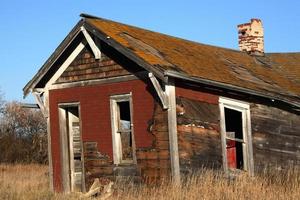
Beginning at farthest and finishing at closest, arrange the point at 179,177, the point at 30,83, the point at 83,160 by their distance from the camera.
Result: the point at 30,83 < the point at 83,160 < the point at 179,177

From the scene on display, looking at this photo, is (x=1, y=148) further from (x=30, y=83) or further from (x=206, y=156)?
(x=206, y=156)

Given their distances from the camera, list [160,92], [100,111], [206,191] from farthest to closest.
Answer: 1. [100,111]
2. [160,92]
3. [206,191]

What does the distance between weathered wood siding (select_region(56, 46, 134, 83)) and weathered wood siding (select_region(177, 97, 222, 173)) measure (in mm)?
1820

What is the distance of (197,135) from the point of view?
12.8 m

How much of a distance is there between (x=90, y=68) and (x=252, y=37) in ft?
29.8

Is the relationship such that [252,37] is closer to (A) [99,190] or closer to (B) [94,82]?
(B) [94,82]

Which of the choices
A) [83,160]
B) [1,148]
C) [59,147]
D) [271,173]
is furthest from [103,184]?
[1,148]

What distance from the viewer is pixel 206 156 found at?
12977 millimetres

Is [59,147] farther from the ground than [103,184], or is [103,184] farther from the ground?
[59,147]

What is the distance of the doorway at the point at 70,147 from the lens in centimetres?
1475

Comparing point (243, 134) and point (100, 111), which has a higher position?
point (100, 111)

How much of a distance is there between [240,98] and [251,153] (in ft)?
5.14

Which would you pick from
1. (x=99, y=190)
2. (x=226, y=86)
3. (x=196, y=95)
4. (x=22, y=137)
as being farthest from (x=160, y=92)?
(x=22, y=137)

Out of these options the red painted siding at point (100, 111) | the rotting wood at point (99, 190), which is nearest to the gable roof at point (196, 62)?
the red painted siding at point (100, 111)
